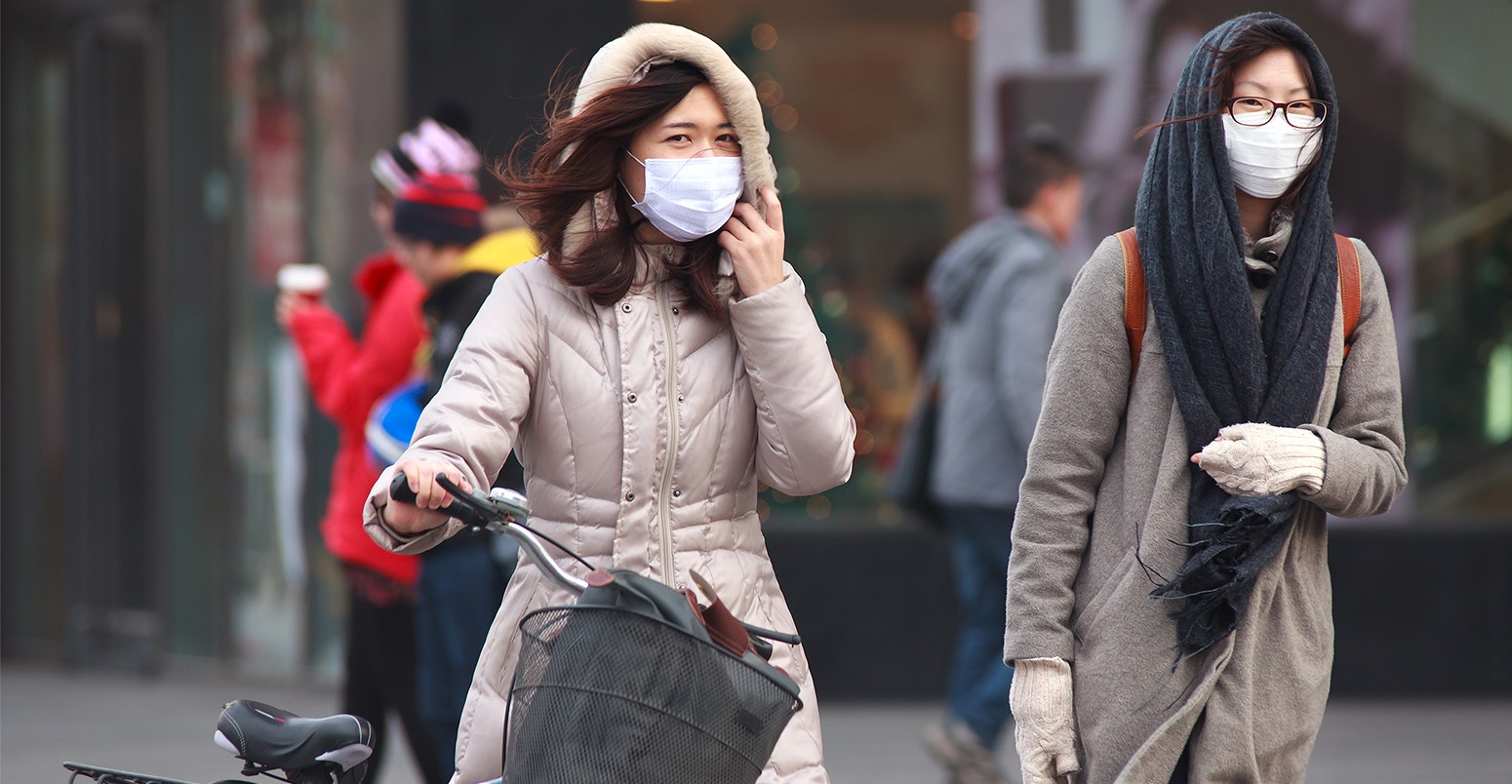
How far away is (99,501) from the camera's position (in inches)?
379

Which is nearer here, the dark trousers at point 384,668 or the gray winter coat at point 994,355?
the dark trousers at point 384,668

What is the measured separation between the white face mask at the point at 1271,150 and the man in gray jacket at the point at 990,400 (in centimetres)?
270

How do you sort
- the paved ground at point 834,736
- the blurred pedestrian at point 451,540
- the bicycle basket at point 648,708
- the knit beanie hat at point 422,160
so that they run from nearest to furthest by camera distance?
the bicycle basket at point 648,708
the blurred pedestrian at point 451,540
the knit beanie hat at point 422,160
the paved ground at point 834,736

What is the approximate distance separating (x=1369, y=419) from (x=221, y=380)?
23.5 feet

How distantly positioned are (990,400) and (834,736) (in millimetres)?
1983

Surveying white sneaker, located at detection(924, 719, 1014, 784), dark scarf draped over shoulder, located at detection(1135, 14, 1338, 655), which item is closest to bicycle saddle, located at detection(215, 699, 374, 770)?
dark scarf draped over shoulder, located at detection(1135, 14, 1338, 655)

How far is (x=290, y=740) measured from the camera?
8.99ft

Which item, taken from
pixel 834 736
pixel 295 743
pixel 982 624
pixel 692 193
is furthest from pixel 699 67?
pixel 834 736

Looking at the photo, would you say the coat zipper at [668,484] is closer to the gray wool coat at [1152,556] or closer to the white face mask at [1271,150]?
the gray wool coat at [1152,556]

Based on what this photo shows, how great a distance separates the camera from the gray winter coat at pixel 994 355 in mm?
5664

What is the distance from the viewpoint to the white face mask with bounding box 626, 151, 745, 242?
2.92 metres

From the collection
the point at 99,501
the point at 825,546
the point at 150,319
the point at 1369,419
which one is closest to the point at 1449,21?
the point at 825,546

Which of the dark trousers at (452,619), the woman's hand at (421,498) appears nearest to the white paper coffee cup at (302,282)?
the dark trousers at (452,619)

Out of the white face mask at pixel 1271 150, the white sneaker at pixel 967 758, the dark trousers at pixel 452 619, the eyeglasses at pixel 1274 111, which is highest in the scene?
the eyeglasses at pixel 1274 111
